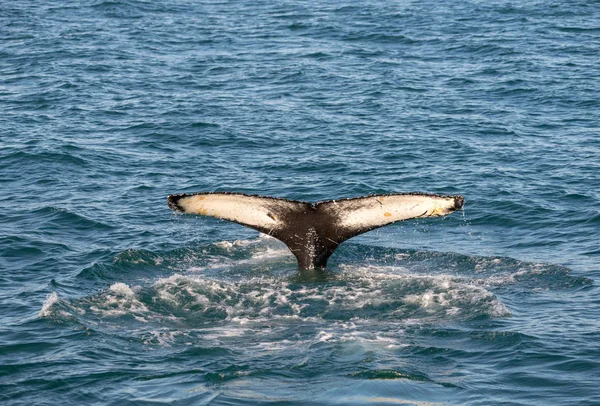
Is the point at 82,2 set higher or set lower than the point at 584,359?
higher

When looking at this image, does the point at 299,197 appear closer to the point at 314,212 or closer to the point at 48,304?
the point at 314,212

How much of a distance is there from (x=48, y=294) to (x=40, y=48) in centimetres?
2151

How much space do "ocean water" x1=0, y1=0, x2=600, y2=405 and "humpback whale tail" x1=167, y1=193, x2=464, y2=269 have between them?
2.74 feet

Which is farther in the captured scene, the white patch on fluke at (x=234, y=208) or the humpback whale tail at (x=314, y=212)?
the white patch on fluke at (x=234, y=208)

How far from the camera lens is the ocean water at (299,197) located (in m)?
13.4

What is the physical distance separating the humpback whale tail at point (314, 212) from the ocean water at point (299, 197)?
83 cm

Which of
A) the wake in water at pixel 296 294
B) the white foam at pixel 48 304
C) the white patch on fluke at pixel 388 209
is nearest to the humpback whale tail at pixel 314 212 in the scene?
the white patch on fluke at pixel 388 209

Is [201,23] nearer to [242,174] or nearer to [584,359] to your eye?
[242,174]

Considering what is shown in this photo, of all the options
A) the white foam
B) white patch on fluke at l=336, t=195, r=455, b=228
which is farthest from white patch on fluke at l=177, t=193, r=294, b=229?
the white foam

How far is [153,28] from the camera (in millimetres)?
40125

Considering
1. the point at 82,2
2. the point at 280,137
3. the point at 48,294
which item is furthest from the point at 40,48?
the point at 48,294

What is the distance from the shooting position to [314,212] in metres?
15.4

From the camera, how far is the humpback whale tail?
14508mm

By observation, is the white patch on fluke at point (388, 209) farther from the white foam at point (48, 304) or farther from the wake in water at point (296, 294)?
the white foam at point (48, 304)
